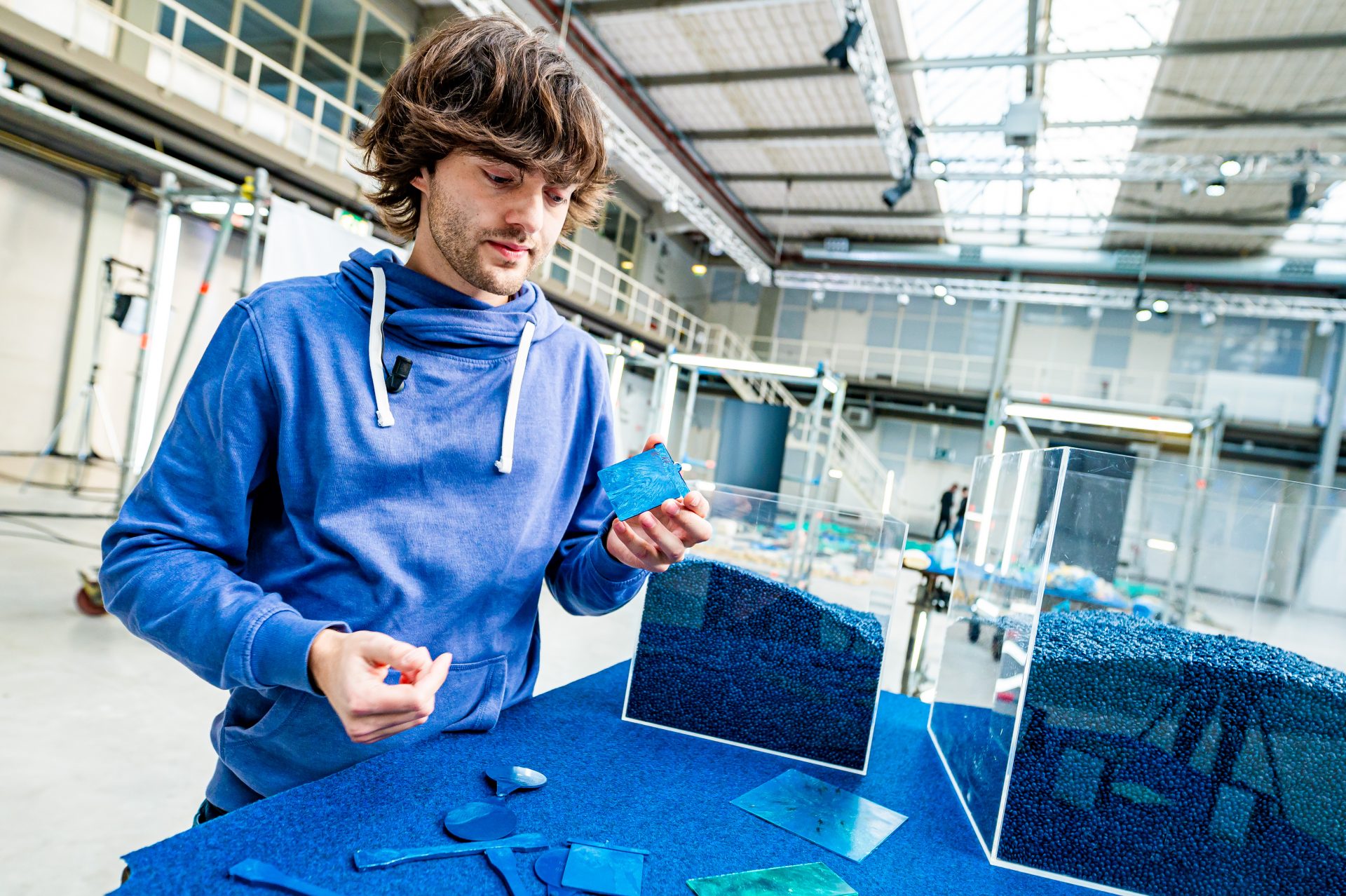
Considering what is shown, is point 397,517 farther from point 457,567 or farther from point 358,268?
point 358,268

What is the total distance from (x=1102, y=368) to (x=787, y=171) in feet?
26.4

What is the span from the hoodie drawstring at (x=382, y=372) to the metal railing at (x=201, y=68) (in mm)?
5931

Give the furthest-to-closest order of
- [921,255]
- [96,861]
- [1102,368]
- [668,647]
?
1. [1102,368]
2. [921,255]
3. [96,861]
4. [668,647]

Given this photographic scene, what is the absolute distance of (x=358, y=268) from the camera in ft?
2.99

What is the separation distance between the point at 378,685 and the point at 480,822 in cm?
21

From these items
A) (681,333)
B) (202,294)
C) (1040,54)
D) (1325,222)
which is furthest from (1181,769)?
(681,333)

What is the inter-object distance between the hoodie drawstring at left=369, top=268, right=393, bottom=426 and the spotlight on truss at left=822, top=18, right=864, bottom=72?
6.50m

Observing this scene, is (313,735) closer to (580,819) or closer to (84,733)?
(580,819)

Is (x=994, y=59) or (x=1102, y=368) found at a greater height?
(x=994, y=59)

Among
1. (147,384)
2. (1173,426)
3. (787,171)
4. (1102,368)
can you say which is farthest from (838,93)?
(1102,368)

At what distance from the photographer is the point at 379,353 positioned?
0.86 meters

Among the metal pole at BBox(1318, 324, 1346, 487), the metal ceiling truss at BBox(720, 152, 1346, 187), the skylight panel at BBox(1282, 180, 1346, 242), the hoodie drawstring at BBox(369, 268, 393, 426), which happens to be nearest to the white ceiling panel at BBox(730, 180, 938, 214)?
the metal ceiling truss at BBox(720, 152, 1346, 187)

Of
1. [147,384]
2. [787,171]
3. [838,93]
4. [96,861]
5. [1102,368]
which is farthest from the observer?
[1102,368]

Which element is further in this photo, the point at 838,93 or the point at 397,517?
the point at 838,93
